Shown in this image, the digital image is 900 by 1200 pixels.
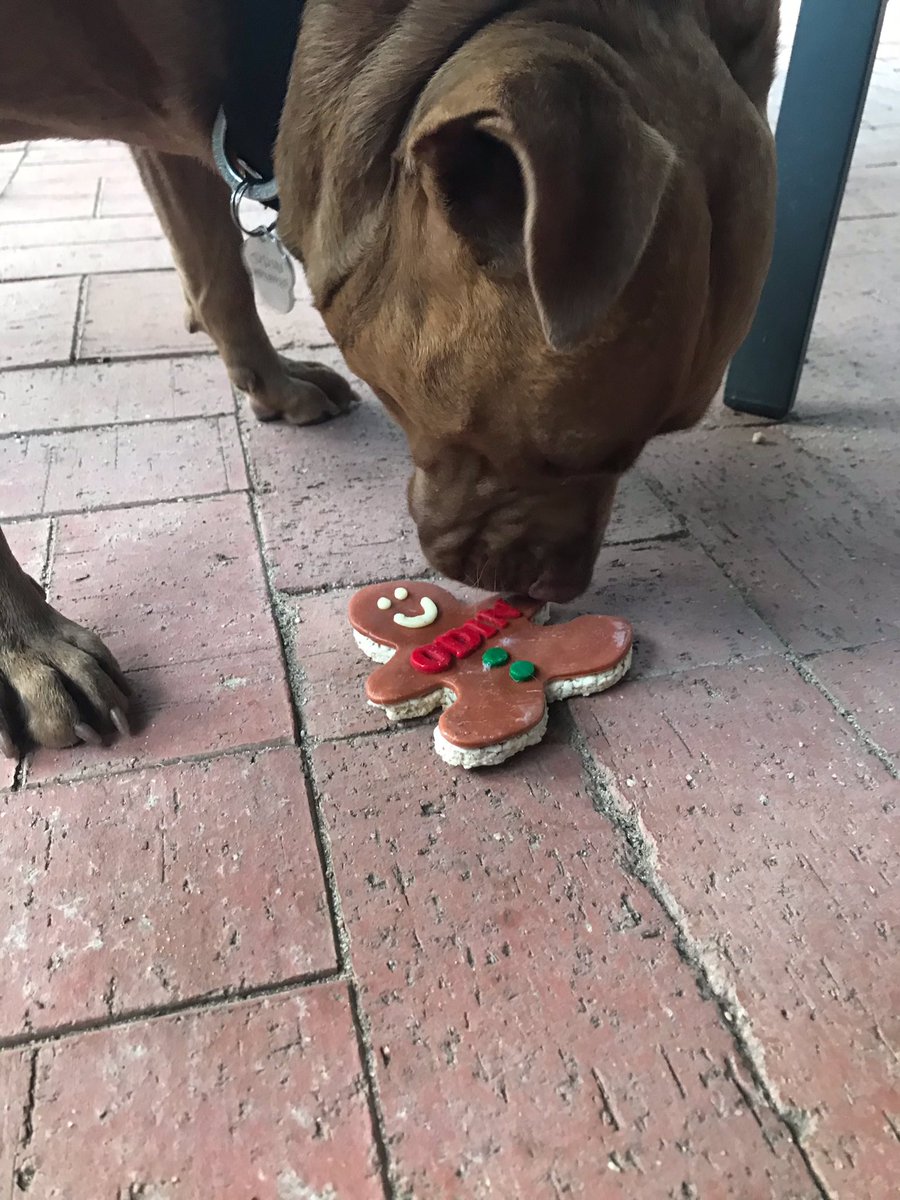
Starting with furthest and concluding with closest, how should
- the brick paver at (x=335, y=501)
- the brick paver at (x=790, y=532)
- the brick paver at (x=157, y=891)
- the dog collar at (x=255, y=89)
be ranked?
the brick paver at (x=335, y=501)
the brick paver at (x=790, y=532)
the dog collar at (x=255, y=89)
the brick paver at (x=157, y=891)

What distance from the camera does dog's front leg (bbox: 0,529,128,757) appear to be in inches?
64.1

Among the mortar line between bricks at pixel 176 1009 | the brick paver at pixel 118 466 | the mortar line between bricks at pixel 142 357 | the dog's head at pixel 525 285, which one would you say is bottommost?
the mortar line between bricks at pixel 142 357

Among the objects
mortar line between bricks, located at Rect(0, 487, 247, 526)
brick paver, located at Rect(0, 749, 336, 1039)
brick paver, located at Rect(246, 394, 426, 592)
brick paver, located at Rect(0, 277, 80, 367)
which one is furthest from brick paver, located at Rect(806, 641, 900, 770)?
brick paver, located at Rect(0, 277, 80, 367)

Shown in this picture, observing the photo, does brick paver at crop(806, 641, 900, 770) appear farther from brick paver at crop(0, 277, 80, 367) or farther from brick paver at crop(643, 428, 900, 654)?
brick paver at crop(0, 277, 80, 367)

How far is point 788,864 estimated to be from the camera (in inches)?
56.1

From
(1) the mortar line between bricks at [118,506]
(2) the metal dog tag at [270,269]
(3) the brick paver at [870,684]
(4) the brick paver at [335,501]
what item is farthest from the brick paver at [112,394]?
(3) the brick paver at [870,684]

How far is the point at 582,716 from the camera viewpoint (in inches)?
66.7

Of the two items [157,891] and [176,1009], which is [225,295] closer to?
[157,891]

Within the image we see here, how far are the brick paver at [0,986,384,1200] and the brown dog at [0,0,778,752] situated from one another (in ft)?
1.92

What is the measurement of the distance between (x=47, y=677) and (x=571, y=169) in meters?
1.16

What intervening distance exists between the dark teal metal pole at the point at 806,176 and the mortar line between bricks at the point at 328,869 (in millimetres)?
1380

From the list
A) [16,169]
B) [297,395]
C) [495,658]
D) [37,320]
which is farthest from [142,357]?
[16,169]

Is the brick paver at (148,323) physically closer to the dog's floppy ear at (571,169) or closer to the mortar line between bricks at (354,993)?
the mortar line between bricks at (354,993)

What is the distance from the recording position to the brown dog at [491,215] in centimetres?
109
